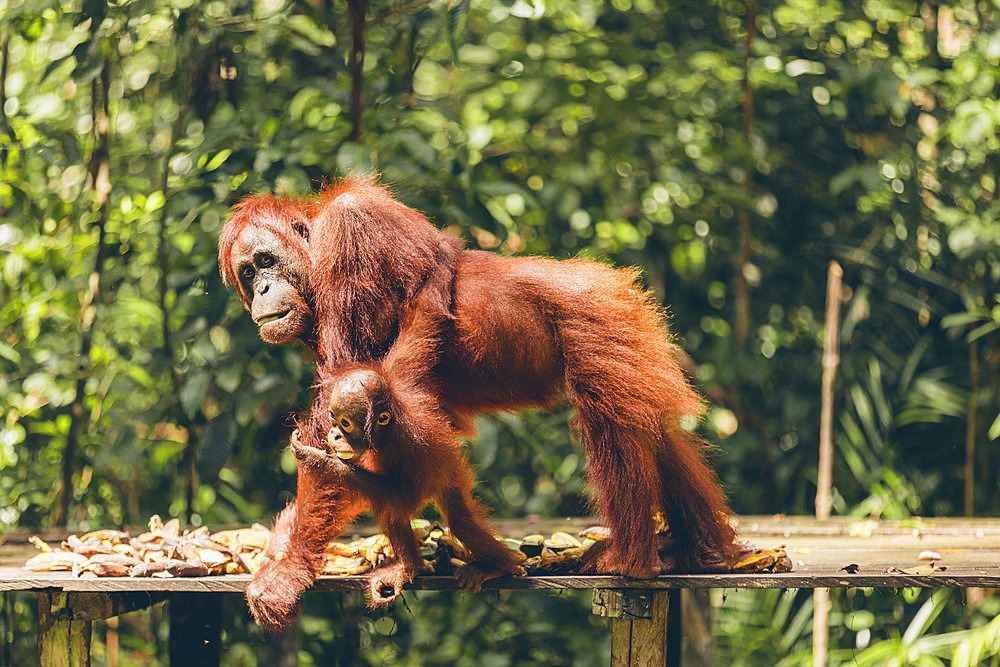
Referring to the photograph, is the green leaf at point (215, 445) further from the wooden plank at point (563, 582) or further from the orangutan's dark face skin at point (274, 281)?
the orangutan's dark face skin at point (274, 281)

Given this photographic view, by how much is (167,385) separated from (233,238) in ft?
6.05

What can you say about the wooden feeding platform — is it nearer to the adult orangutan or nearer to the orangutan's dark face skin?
the adult orangutan

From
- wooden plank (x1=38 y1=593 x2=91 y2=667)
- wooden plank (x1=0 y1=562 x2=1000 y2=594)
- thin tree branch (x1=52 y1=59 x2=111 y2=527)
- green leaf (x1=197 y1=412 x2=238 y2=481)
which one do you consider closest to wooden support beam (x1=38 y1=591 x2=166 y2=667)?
wooden plank (x1=38 y1=593 x2=91 y2=667)

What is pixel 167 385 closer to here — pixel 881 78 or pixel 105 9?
pixel 105 9

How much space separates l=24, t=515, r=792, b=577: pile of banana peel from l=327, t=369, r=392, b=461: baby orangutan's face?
1.44 ft

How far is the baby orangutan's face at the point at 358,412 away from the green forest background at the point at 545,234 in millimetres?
1054

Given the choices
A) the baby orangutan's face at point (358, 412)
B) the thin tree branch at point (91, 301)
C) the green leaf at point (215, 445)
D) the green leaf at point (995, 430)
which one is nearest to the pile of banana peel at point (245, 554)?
the green leaf at point (215, 445)

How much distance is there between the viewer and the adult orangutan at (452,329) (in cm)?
223

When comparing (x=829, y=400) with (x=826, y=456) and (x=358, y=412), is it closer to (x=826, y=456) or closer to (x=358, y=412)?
(x=826, y=456)

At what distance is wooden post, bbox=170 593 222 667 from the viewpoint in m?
2.88

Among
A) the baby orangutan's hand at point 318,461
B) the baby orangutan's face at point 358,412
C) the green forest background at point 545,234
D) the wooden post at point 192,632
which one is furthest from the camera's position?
the green forest background at point 545,234

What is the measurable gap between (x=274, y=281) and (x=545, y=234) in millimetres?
2094

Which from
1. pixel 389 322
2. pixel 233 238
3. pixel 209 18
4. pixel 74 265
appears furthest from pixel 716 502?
pixel 74 265

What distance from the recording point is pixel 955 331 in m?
4.31
